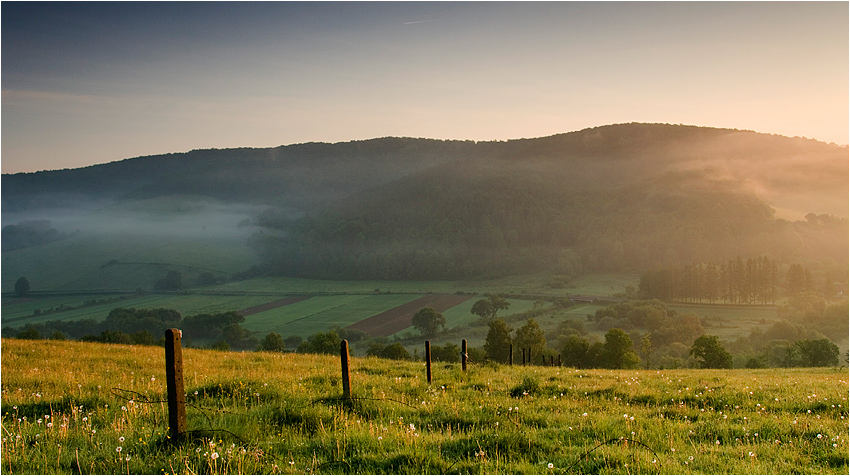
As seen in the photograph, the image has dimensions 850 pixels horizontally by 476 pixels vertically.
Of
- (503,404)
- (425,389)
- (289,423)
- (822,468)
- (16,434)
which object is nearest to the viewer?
(822,468)

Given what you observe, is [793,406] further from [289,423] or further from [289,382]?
[289,382]

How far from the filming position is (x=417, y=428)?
9922mm

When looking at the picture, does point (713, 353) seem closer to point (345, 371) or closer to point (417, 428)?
point (345, 371)

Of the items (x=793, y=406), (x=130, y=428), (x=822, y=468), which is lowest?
(x=793, y=406)

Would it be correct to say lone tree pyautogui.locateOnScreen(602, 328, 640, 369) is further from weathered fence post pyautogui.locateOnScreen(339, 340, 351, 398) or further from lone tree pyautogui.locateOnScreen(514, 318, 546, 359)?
weathered fence post pyautogui.locateOnScreen(339, 340, 351, 398)

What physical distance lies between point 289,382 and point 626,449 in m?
10.0

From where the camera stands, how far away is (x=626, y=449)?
327 inches

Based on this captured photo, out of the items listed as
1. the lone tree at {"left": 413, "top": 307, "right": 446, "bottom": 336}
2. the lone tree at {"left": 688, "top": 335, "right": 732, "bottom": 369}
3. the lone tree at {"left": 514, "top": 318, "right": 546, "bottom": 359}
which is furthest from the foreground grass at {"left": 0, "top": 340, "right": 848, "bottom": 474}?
the lone tree at {"left": 413, "top": 307, "right": 446, "bottom": 336}

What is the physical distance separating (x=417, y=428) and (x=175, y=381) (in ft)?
15.1

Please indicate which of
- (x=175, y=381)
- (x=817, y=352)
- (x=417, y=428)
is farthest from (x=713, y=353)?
(x=175, y=381)

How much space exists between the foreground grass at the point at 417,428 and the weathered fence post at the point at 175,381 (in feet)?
0.84

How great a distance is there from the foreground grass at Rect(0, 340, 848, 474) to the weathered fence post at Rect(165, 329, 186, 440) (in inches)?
10.1

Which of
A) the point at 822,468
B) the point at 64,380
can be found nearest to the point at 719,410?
the point at 822,468

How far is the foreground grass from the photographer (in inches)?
299
